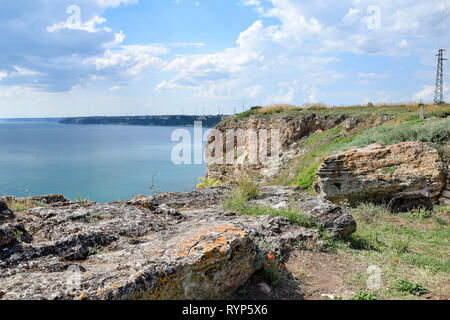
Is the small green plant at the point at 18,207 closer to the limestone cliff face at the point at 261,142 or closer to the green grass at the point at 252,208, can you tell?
the green grass at the point at 252,208

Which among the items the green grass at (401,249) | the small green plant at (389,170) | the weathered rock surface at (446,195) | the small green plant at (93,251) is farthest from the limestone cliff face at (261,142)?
the small green plant at (93,251)

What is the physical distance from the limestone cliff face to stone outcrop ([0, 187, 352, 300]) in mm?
17430

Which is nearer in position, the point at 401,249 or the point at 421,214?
the point at 401,249

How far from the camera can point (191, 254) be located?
3.11 meters

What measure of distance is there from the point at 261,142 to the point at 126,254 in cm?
2458

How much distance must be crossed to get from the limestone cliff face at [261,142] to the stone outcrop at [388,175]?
12621mm

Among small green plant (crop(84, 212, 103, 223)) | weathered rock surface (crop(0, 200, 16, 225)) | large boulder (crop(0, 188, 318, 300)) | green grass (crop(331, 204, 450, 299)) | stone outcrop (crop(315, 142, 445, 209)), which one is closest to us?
large boulder (crop(0, 188, 318, 300))

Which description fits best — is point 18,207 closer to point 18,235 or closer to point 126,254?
point 18,235

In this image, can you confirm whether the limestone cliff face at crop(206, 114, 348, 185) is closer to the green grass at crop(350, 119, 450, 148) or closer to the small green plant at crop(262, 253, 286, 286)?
the green grass at crop(350, 119, 450, 148)

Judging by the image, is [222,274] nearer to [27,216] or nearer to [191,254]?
[191,254]

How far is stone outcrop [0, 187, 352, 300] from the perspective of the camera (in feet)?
8.68

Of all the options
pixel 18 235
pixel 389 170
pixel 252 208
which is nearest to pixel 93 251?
pixel 18 235

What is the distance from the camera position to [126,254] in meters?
3.43

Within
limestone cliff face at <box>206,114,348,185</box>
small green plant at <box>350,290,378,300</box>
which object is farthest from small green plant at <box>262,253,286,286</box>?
limestone cliff face at <box>206,114,348,185</box>
